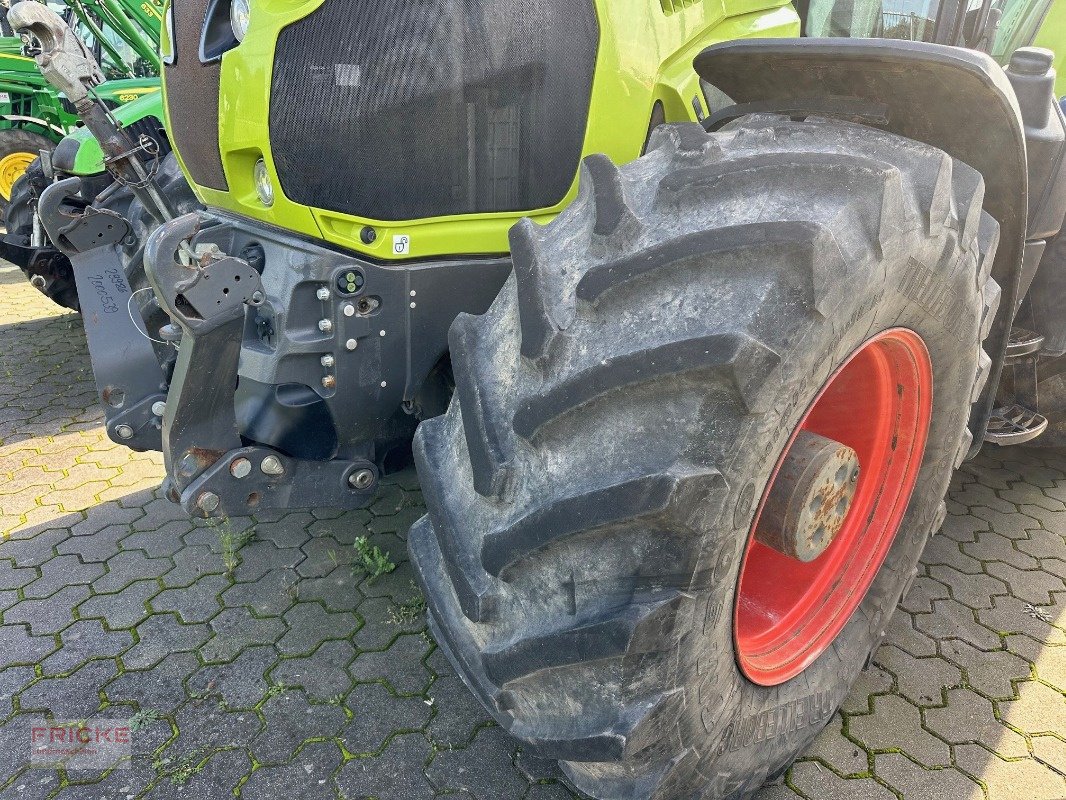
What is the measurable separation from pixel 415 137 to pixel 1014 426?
194cm

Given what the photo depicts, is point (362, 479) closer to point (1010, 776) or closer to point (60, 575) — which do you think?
point (60, 575)

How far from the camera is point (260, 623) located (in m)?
2.35

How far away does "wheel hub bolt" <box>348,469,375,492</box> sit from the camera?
1.92m

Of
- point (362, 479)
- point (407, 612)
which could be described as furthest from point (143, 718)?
point (362, 479)

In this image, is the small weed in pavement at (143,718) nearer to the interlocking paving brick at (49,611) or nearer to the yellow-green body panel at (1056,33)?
the interlocking paving brick at (49,611)

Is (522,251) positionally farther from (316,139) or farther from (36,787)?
(36,787)

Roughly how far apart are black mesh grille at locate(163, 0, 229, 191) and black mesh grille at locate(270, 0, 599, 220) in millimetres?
281

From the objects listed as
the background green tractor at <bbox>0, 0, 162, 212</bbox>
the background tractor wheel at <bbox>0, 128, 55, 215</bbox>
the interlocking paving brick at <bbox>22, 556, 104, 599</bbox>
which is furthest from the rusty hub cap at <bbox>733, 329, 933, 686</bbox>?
the background tractor wheel at <bbox>0, 128, 55, 215</bbox>

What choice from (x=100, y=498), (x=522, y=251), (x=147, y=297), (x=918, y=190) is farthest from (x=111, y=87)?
(x=918, y=190)

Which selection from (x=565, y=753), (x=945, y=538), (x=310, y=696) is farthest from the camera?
(x=945, y=538)

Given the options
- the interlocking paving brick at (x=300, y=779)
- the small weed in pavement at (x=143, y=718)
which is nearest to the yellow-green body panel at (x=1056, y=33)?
the interlocking paving brick at (x=300, y=779)

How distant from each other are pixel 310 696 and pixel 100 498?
149 centimetres

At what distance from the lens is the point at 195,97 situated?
1.87 meters

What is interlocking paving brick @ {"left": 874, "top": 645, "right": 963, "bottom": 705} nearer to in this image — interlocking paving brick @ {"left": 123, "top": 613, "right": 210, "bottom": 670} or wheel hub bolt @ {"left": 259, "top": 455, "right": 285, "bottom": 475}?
wheel hub bolt @ {"left": 259, "top": 455, "right": 285, "bottom": 475}
